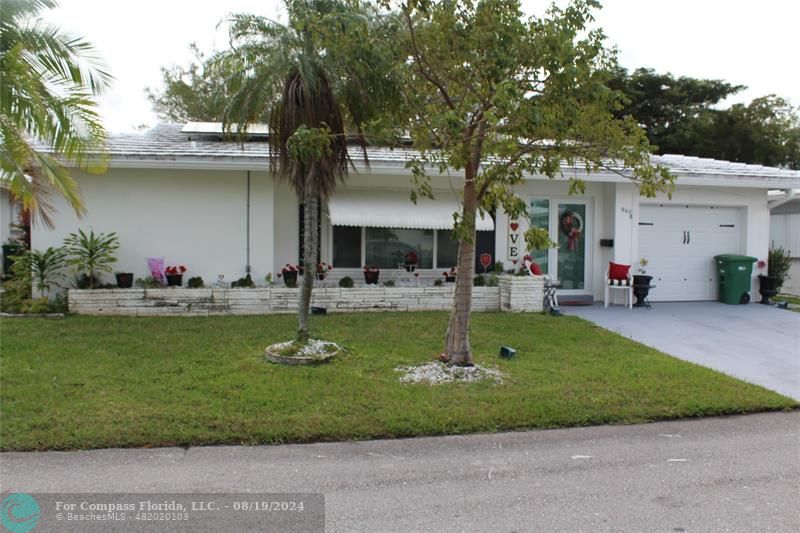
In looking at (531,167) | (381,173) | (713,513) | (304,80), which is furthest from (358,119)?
(713,513)

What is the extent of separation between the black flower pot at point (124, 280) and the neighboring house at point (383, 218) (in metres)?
0.51

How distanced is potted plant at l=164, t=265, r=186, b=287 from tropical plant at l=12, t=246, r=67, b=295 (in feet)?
6.30

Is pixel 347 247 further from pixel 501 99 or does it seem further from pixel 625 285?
pixel 501 99

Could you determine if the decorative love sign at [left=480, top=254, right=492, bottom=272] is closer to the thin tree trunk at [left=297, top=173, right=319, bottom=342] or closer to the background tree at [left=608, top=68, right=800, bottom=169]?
the thin tree trunk at [left=297, top=173, right=319, bottom=342]

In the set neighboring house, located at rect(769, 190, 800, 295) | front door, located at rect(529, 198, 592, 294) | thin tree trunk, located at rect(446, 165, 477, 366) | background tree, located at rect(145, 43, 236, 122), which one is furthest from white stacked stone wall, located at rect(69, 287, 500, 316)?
background tree, located at rect(145, 43, 236, 122)

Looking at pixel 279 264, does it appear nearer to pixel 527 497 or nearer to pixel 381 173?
pixel 381 173

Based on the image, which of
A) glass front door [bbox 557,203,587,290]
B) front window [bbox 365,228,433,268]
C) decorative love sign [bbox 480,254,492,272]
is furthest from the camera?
glass front door [bbox 557,203,587,290]

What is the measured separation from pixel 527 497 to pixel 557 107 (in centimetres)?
416

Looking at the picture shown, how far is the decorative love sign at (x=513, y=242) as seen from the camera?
13.4 metres

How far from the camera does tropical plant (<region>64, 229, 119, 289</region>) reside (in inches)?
429

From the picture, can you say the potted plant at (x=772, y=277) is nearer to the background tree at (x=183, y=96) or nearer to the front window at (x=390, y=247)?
the front window at (x=390, y=247)

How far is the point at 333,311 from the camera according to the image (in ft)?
37.6

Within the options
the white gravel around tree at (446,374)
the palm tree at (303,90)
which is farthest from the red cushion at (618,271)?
the palm tree at (303,90)

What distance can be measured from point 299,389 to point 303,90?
3826mm
